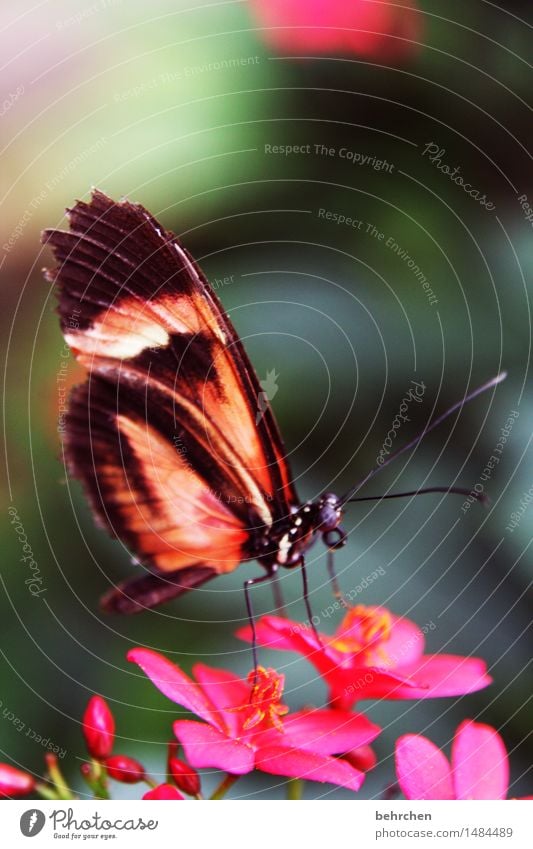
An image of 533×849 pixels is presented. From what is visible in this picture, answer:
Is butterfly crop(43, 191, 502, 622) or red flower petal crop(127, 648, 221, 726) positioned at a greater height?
butterfly crop(43, 191, 502, 622)

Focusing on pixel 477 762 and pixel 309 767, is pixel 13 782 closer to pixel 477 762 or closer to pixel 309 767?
pixel 309 767

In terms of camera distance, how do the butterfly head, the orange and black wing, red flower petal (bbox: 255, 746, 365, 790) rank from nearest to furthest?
1. red flower petal (bbox: 255, 746, 365, 790)
2. the orange and black wing
3. the butterfly head

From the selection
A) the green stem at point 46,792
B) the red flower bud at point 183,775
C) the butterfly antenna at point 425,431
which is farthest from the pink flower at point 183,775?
the butterfly antenna at point 425,431

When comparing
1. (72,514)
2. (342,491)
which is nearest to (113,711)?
(72,514)

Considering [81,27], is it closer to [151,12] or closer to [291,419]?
[151,12]

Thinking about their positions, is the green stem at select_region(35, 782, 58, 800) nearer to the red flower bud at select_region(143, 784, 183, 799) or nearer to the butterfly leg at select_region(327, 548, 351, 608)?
the red flower bud at select_region(143, 784, 183, 799)

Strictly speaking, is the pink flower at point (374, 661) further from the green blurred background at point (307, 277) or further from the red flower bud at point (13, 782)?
the red flower bud at point (13, 782)

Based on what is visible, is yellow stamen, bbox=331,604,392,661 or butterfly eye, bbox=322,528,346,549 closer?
yellow stamen, bbox=331,604,392,661

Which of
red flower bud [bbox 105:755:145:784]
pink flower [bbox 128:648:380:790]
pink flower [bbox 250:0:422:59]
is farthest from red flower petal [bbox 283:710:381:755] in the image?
pink flower [bbox 250:0:422:59]
